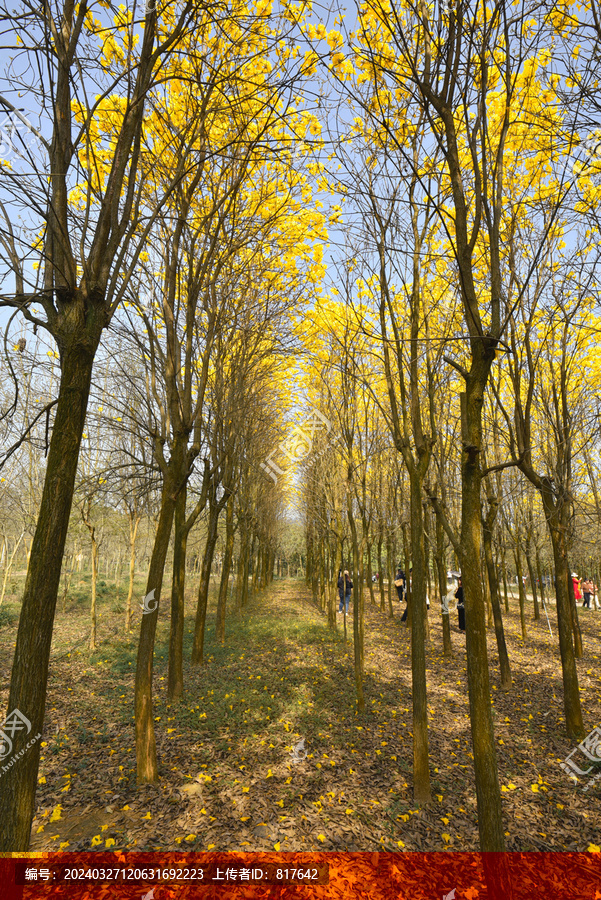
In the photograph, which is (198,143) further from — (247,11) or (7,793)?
(7,793)

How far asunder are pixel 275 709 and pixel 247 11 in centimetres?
832

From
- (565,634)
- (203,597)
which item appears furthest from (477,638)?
(203,597)

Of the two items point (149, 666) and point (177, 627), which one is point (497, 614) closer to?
point (177, 627)

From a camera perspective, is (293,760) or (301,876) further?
(293,760)

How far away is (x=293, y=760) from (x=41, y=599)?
3.90m

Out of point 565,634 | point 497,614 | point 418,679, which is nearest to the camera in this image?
point 418,679

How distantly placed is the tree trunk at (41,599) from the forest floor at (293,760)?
0.17 meters

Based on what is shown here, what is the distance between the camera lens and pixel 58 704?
20.8 ft

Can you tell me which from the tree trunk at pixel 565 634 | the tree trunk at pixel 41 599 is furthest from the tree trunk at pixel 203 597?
the tree trunk at pixel 41 599

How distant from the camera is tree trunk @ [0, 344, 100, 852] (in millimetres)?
2252

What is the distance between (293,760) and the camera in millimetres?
4832

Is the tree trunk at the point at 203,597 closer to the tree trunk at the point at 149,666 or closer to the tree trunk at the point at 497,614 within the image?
the tree trunk at the point at 149,666

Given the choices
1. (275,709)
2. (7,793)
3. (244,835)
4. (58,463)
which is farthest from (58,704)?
(58,463)

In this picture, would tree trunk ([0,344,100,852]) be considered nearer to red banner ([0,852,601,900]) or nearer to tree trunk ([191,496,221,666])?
red banner ([0,852,601,900])
